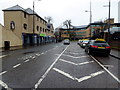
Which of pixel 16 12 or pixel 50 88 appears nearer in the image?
pixel 50 88

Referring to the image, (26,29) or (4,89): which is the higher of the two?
(26,29)

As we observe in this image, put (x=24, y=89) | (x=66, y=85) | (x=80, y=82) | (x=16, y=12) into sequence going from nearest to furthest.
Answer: (x=24, y=89)
(x=66, y=85)
(x=80, y=82)
(x=16, y=12)

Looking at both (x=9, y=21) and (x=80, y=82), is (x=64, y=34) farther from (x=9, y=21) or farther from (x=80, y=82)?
(x=80, y=82)

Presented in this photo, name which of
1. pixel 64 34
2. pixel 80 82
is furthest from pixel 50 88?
pixel 64 34

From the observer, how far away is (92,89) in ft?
13.1

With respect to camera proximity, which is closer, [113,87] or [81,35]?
[113,87]

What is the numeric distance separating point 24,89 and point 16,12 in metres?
30.1

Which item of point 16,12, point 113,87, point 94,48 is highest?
point 16,12

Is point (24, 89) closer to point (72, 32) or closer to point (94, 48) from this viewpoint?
point (94, 48)

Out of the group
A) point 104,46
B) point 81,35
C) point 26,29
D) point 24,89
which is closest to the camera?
point 24,89

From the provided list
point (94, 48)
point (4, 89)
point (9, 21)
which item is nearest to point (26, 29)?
point (9, 21)

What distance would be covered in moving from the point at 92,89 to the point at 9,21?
31.4 meters

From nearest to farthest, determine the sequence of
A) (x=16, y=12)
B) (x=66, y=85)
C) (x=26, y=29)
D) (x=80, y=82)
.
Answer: (x=66, y=85), (x=80, y=82), (x=16, y=12), (x=26, y=29)

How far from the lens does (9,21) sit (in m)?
31.1
